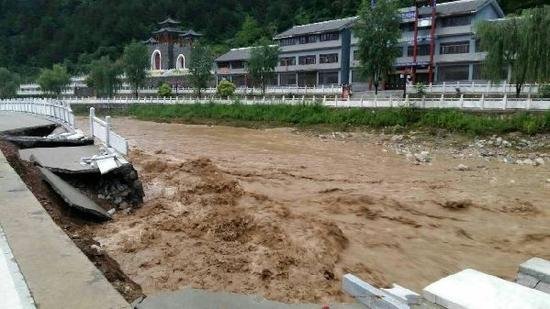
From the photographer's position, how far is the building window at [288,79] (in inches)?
2368

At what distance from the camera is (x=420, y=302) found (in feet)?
14.0

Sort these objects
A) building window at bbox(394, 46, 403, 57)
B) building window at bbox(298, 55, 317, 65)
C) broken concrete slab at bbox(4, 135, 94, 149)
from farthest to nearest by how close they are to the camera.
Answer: building window at bbox(298, 55, 317, 65), building window at bbox(394, 46, 403, 57), broken concrete slab at bbox(4, 135, 94, 149)

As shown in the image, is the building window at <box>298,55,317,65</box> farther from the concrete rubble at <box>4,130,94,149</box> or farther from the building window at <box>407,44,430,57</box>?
the concrete rubble at <box>4,130,94,149</box>

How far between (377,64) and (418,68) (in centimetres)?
988

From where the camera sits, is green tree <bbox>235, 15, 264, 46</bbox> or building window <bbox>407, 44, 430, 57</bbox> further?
green tree <bbox>235, 15, 264, 46</bbox>

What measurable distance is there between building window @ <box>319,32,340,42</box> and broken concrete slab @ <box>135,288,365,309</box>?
1986 inches

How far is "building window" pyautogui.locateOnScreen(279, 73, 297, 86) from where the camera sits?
6016 cm

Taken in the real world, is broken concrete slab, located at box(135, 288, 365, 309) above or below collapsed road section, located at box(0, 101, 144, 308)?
below

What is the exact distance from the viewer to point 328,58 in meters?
54.9

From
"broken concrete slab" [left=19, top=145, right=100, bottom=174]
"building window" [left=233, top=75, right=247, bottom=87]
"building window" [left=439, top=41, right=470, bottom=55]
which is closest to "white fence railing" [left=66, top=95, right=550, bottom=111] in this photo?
"building window" [left=439, top=41, right=470, bottom=55]

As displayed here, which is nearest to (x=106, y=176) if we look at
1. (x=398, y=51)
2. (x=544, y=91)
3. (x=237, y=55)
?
(x=544, y=91)

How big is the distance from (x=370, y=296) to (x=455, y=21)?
43318 mm

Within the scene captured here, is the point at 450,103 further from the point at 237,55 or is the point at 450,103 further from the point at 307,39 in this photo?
the point at 237,55

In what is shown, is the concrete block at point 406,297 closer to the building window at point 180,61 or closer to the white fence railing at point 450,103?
the white fence railing at point 450,103
